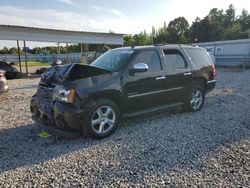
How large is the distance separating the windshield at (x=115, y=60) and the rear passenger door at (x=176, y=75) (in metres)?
1.05

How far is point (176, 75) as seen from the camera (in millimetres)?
5719

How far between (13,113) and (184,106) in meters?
4.84

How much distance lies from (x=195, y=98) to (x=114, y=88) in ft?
9.28

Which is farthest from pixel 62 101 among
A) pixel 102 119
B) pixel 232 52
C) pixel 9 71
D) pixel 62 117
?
pixel 232 52

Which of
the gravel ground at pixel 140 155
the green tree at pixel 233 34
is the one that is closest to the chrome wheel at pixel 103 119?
the gravel ground at pixel 140 155

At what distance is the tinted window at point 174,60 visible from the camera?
18.5ft

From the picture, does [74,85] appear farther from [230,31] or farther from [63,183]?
[230,31]

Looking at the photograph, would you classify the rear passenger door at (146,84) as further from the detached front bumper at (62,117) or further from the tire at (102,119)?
the detached front bumper at (62,117)

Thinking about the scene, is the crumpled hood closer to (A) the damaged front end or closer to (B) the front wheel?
(A) the damaged front end

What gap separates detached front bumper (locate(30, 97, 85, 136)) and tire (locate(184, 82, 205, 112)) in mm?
3149

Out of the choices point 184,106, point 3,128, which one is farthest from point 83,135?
point 184,106

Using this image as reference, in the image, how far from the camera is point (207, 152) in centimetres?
383

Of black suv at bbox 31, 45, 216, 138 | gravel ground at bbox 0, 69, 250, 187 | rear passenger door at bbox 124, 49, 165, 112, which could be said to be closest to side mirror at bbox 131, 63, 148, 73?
black suv at bbox 31, 45, 216, 138

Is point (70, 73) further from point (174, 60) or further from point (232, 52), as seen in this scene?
point (232, 52)
